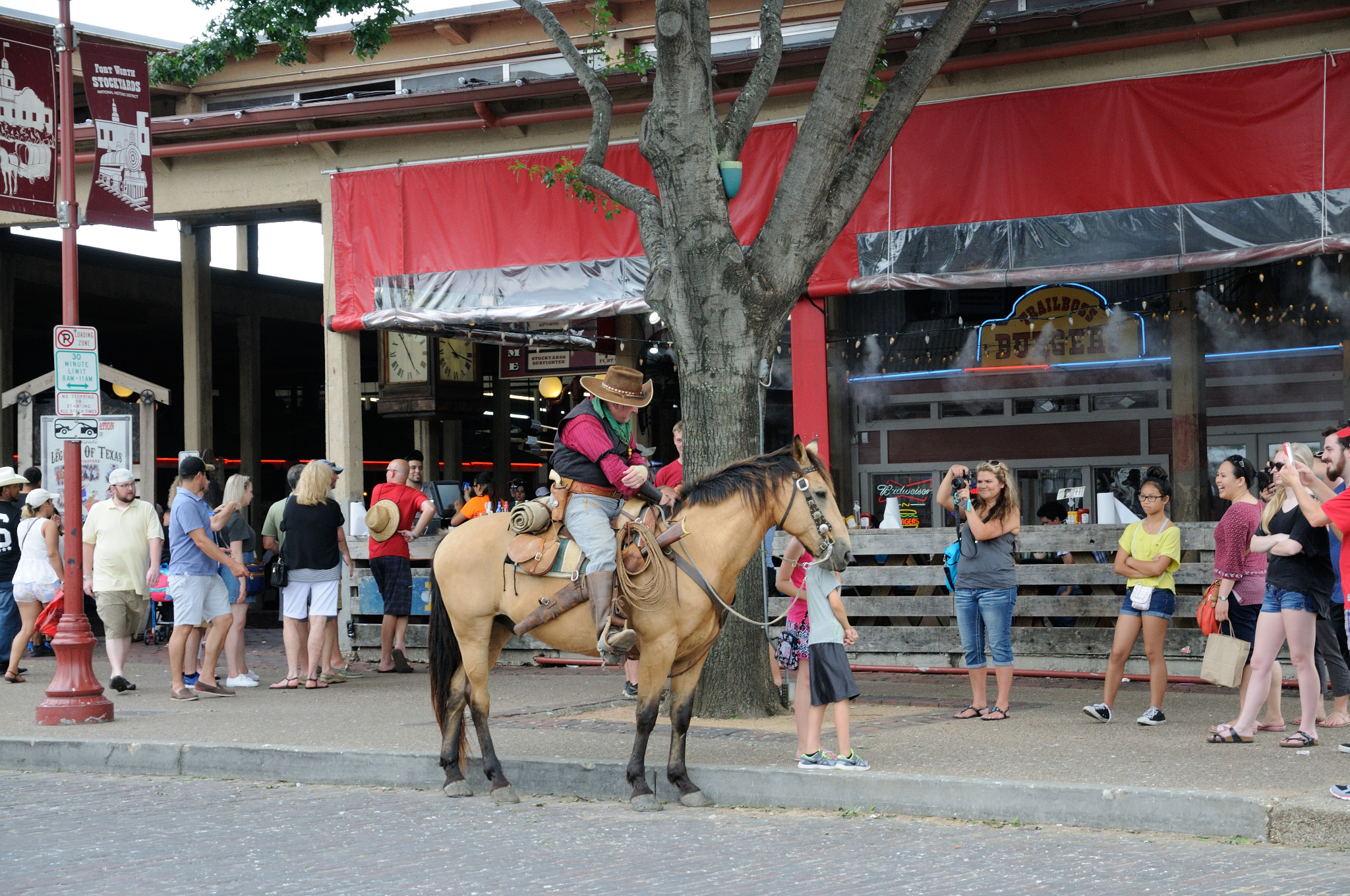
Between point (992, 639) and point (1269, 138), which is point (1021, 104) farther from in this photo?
point (992, 639)

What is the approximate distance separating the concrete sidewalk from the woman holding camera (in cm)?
33

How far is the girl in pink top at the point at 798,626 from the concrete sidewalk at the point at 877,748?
1.12ft

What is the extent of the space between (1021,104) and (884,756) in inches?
286

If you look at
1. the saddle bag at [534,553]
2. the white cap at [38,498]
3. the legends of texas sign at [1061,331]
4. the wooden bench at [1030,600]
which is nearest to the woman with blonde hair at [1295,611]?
the wooden bench at [1030,600]

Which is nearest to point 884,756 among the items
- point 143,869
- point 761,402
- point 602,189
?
point 761,402

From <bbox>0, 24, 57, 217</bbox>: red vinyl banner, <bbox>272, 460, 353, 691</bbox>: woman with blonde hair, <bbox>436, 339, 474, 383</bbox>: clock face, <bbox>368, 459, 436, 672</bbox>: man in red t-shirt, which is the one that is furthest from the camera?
<bbox>436, 339, 474, 383</bbox>: clock face

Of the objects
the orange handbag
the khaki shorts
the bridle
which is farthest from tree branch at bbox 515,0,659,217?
the khaki shorts

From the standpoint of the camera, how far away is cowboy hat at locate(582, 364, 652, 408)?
26.6ft

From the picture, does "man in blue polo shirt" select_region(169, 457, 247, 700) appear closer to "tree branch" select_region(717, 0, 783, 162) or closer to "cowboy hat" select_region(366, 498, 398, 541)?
"cowboy hat" select_region(366, 498, 398, 541)

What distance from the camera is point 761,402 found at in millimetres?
10719

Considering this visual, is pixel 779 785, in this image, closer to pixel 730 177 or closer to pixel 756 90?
pixel 730 177

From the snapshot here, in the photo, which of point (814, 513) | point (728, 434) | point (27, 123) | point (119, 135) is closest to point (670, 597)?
point (814, 513)

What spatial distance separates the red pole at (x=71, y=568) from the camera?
10781 millimetres

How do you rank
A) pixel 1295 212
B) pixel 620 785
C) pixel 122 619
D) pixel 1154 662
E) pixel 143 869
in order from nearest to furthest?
1. pixel 143 869
2. pixel 620 785
3. pixel 1154 662
4. pixel 1295 212
5. pixel 122 619
